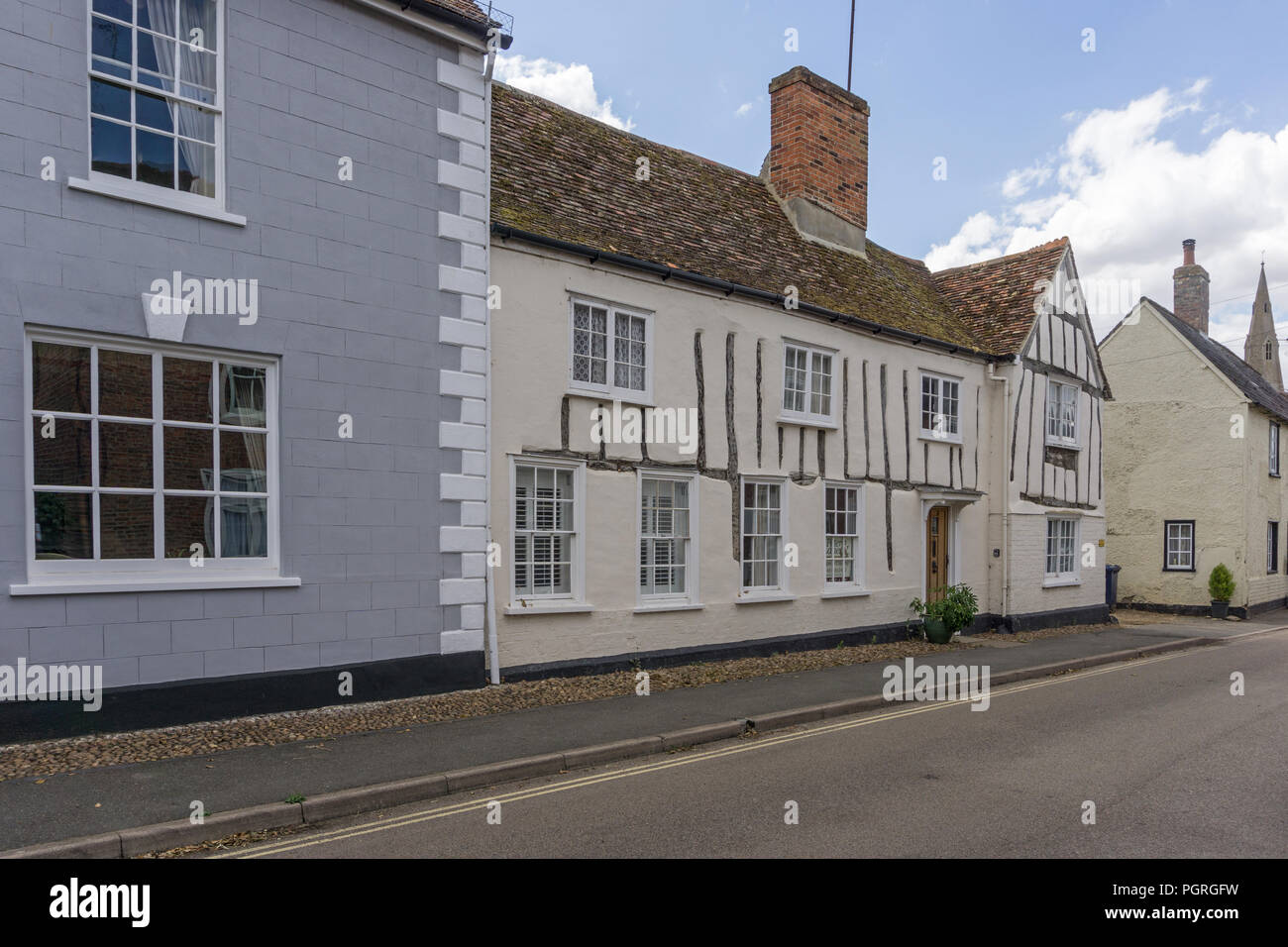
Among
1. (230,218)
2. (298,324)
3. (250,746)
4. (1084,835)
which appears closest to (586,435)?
(298,324)

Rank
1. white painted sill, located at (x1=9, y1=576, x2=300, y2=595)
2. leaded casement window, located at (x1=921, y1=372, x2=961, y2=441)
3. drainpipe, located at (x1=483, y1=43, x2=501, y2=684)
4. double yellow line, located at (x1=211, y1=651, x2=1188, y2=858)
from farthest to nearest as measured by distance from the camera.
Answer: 1. leaded casement window, located at (x1=921, y1=372, x2=961, y2=441)
2. drainpipe, located at (x1=483, y1=43, x2=501, y2=684)
3. white painted sill, located at (x1=9, y1=576, x2=300, y2=595)
4. double yellow line, located at (x1=211, y1=651, x2=1188, y2=858)

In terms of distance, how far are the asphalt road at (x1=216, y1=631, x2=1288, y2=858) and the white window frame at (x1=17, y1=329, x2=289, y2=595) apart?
3.36 meters

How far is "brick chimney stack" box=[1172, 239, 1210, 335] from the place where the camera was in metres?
30.8

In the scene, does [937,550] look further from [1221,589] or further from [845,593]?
[1221,589]

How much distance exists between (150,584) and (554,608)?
15.4ft

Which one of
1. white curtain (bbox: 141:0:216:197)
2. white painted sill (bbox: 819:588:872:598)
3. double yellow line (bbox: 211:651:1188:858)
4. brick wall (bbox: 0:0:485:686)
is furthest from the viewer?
white painted sill (bbox: 819:588:872:598)

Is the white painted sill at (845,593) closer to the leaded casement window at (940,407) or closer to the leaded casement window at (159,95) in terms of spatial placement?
the leaded casement window at (940,407)

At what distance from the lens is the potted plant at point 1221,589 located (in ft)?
82.1

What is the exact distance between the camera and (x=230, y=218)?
8.69 meters

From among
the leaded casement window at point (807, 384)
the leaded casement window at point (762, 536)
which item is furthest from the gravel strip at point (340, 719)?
the leaded casement window at point (807, 384)

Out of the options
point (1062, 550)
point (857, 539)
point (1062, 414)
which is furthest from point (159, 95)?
point (1062, 550)

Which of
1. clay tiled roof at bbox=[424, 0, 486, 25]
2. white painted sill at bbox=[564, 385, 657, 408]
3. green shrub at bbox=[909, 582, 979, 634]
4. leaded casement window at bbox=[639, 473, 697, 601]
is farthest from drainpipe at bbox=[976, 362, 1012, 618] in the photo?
clay tiled roof at bbox=[424, 0, 486, 25]

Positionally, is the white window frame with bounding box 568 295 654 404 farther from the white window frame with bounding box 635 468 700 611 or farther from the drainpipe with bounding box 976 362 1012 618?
the drainpipe with bounding box 976 362 1012 618

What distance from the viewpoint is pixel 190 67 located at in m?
8.70
